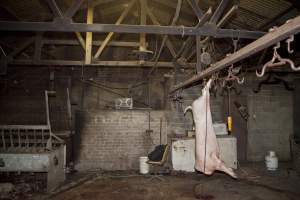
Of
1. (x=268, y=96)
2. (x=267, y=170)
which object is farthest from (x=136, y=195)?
(x=268, y=96)

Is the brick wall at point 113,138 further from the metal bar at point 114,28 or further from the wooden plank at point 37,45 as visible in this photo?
the metal bar at point 114,28

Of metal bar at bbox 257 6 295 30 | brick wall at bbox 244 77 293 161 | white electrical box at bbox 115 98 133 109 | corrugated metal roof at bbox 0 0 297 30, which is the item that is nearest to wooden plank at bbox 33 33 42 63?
corrugated metal roof at bbox 0 0 297 30

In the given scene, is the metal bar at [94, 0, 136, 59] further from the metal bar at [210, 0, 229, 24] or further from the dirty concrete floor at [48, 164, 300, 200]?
the dirty concrete floor at [48, 164, 300, 200]

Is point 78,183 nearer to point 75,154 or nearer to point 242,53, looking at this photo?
point 75,154

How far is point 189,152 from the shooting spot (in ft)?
20.3

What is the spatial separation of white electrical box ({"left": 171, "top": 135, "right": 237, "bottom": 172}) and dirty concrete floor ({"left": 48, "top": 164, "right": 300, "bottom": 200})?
31 centimetres

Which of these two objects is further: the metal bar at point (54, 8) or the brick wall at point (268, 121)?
the brick wall at point (268, 121)

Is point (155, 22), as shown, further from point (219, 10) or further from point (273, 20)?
point (273, 20)

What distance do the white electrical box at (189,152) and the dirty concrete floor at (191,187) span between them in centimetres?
31

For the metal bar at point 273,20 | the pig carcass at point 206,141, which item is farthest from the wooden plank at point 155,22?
the pig carcass at point 206,141

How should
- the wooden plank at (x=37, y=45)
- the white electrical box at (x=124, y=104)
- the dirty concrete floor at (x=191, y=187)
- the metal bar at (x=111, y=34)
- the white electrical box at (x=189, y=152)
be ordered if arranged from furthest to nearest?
1. the white electrical box at (x=124, y=104)
2. the white electrical box at (x=189, y=152)
3. the wooden plank at (x=37, y=45)
4. the metal bar at (x=111, y=34)
5. the dirty concrete floor at (x=191, y=187)

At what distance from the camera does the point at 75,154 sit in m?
6.49

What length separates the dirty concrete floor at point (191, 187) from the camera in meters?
4.44

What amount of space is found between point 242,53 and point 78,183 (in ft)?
14.9
